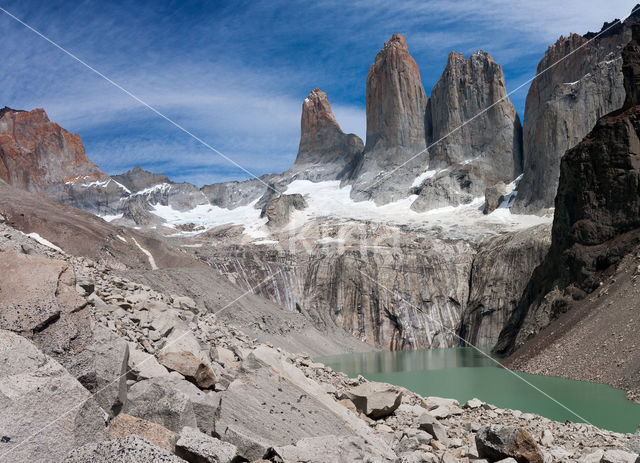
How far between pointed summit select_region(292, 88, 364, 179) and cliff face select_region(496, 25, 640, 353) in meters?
93.0

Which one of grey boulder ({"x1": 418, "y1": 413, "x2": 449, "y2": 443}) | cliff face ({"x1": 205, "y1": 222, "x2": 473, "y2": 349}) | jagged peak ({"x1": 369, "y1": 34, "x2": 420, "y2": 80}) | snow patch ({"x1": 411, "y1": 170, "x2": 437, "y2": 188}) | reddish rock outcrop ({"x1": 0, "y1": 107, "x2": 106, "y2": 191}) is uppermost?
jagged peak ({"x1": 369, "y1": 34, "x2": 420, "y2": 80})

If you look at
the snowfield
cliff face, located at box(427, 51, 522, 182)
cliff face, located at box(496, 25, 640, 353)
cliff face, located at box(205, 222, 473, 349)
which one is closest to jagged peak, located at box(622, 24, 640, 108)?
cliff face, located at box(496, 25, 640, 353)

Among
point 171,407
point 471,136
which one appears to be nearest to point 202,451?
point 171,407

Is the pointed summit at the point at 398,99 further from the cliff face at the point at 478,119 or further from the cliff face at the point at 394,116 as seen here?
the cliff face at the point at 478,119

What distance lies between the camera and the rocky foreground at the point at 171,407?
5.25 metres

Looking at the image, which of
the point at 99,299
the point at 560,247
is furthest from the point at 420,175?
the point at 99,299

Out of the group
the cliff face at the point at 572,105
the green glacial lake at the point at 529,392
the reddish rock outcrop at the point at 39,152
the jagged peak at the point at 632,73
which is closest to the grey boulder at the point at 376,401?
the green glacial lake at the point at 529,392

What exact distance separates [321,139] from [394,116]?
3278 cm

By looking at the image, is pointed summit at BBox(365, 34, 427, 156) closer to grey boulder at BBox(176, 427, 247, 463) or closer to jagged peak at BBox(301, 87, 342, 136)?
jagged peak at BBox(301, 87, 342, 136)

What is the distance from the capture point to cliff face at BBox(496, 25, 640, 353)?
34.2m

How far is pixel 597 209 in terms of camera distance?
36.7 meters

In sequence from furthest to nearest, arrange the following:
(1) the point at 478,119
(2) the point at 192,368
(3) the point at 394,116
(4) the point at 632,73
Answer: (3) the point at 394,116 → (1) the point at 478,119 → (4) the point at 632,73 → (2) the point at 192,368

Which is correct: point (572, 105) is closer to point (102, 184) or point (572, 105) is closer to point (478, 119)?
point (478, 119)

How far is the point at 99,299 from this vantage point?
11.6m
